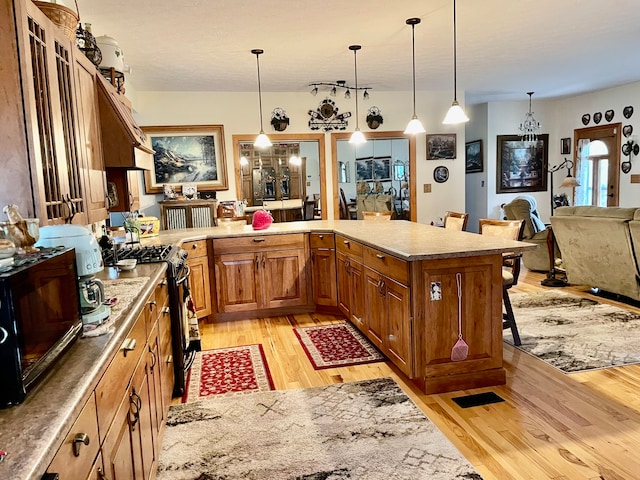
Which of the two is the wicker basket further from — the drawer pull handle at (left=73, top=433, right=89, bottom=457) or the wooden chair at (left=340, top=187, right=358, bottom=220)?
the wooden chair at (left=340, top=187, right=358, bottom=220)

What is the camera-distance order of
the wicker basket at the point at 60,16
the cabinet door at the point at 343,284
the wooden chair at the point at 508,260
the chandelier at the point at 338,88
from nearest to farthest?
the wicker basket at the point at 60,16
the wooden chair at the point at 508,260
the cabinet door at the point at 343,284
the chandelier at the point at 338,88

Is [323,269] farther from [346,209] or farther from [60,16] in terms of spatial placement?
[60,16]

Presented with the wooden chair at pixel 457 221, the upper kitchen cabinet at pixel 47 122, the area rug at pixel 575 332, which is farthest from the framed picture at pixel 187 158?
the area rug at pixel 575 332

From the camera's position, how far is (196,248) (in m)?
4.27

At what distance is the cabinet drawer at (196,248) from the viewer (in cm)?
416

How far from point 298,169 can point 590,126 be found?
516 cm

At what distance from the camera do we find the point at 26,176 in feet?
5.52

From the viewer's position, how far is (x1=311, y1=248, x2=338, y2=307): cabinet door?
4.50 metres

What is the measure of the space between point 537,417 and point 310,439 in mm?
1208

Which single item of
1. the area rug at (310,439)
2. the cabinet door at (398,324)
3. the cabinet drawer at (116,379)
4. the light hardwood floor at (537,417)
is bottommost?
the light hardwood floor at (537,417)

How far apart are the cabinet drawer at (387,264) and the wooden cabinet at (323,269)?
960mm

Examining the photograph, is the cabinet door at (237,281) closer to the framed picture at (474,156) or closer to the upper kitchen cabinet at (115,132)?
the upper kitchen cabinet at (115,132)

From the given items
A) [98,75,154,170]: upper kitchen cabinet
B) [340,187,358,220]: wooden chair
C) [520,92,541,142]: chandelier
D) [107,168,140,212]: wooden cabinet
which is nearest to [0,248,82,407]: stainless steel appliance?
[98,75,154,170]: upper kitchen cabinet

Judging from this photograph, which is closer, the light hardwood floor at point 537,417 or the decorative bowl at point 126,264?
the light hardwood floor at point 537,417
